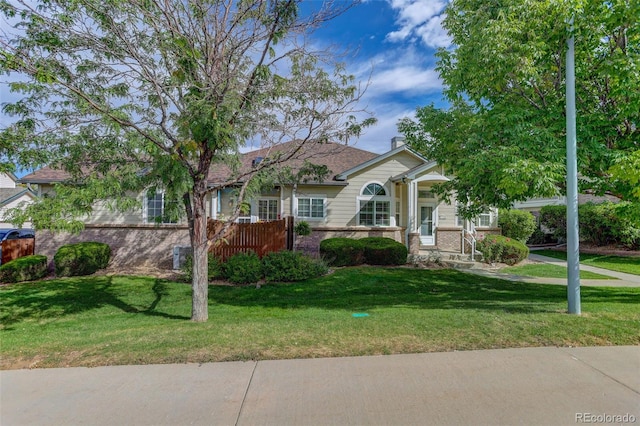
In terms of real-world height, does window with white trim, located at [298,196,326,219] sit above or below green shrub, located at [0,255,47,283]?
above

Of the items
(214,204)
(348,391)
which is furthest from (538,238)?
(348,391)

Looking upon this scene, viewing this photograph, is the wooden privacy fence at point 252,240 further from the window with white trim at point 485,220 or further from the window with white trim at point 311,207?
the window with white trim at point 485,220

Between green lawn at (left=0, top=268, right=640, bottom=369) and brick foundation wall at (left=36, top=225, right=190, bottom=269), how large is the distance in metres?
3.26

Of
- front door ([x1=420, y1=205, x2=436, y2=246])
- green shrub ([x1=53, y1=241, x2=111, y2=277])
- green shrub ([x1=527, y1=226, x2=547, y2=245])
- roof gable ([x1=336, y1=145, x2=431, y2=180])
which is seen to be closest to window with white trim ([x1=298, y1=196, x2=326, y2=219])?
roof gable ([x1=336, y1=145, x2=431, y2=180])

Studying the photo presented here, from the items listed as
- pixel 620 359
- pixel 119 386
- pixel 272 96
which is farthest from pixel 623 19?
pixel 119 386

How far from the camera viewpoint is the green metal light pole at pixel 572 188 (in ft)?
18.5

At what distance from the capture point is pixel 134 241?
529 inches

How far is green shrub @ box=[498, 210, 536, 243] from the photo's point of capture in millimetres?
17797

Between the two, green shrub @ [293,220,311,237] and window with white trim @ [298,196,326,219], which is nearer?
green shrub @ [293,220,311,237]

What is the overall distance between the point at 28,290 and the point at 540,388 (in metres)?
12.1

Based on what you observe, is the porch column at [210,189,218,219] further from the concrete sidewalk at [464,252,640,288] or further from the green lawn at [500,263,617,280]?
the green lawn at [500,263,617,280]

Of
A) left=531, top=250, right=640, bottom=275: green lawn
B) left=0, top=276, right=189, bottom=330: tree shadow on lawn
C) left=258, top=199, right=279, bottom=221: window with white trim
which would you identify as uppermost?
left=258, top=199, right=279, bottom=221: window with white trim

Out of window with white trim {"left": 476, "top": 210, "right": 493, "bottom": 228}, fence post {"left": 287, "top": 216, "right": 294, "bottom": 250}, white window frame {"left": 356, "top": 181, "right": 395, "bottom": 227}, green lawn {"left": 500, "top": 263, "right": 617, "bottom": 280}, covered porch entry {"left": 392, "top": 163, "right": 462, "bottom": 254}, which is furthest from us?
window with white trim {"left": 476, "top": 210, "right": 493, "bottom": 228}

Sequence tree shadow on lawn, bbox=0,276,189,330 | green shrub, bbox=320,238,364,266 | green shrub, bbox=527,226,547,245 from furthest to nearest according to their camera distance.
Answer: green shrub, bbox=527,226,547,245 < green shrub, bbox=320,238,364,266 < tree shadow on lawn, bbox=0,276,189,330
